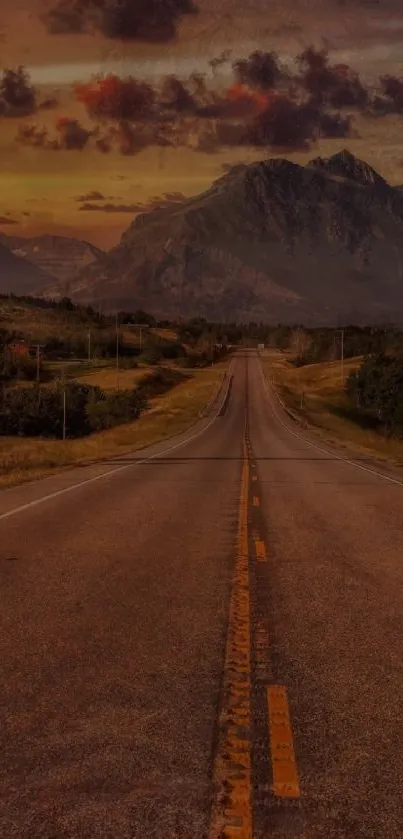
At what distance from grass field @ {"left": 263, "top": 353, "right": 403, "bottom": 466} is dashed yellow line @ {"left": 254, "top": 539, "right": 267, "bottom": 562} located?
108 ft

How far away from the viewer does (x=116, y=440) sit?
49.3 m

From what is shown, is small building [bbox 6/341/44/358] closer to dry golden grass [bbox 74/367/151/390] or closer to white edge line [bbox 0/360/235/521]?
dry golden grass [bbox 74/367/151/390]

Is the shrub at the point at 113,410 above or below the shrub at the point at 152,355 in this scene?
below

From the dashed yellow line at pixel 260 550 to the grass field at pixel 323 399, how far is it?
3301cm

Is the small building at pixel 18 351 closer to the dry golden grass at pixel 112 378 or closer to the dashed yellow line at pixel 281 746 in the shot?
the dry golden grass at pixel 112 378

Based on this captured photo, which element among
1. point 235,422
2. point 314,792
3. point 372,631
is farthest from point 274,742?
point 235,422

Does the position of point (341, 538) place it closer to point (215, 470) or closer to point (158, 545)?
point (158, 545)

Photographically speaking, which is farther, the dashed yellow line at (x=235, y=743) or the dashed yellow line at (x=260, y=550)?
the dashed yellow line at (x=260, y=550)

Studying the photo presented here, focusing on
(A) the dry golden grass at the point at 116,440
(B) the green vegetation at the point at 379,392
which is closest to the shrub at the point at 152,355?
(A) the dry golden grass at the point at 116,440

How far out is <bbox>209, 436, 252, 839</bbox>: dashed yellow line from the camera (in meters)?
4.11

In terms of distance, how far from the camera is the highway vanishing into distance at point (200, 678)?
425 centimetres

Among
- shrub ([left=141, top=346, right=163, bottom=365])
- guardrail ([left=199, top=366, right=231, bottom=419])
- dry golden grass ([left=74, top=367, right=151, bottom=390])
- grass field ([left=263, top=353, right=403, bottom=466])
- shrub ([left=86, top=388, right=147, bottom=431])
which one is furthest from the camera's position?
shrub ([left=141, top=346, right=163, bottom=365])

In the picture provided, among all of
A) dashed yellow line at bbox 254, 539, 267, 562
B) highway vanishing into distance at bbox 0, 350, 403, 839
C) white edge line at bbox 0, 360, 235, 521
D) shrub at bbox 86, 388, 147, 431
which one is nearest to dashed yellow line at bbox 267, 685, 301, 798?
highway vanishing into distance at bbox 0, 350, 403, 839

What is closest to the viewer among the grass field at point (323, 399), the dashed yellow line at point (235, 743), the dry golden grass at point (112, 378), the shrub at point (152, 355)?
the dashed yellow line at point (235, 743)
